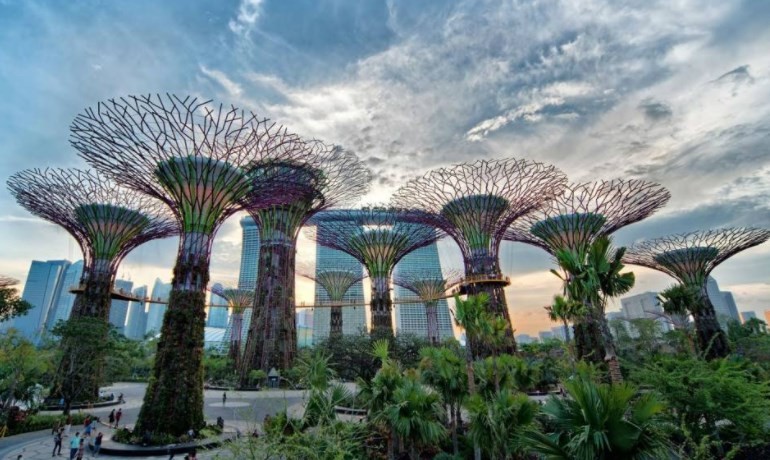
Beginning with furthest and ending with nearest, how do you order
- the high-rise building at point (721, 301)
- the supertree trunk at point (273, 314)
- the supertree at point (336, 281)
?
1. the high-rise building at point (721, 301)
2. the supertree at point (336, 281)
3. the supertree trunk at point (273, 314)

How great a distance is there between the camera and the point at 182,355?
54.1ft

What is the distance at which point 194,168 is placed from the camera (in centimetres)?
1888

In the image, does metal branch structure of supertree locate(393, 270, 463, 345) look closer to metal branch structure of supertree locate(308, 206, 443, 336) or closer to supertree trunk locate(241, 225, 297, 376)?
metal branch structure of supertree locate(308, 206, 443, 336)

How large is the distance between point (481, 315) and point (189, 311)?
13077 mm

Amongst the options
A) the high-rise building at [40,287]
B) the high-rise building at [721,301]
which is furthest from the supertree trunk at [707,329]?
the high-rise building at [40,287]

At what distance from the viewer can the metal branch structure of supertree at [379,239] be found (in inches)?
1449

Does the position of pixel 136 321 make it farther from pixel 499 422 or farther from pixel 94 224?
pixel 499 422

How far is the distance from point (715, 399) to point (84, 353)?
1136 inches

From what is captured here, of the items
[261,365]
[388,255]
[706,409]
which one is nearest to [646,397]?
[706,409]

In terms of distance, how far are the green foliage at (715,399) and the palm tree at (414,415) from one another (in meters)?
5.87

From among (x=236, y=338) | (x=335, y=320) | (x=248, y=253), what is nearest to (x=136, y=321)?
(x=248, y=253)

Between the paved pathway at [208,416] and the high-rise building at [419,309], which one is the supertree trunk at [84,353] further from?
the high-rise building at [419,309]

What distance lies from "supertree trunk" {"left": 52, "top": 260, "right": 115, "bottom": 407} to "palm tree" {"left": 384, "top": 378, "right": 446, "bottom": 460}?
1928cm

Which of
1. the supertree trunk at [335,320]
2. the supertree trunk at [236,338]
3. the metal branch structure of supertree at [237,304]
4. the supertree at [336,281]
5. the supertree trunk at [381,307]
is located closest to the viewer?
the supertree trunk at [381,307]
